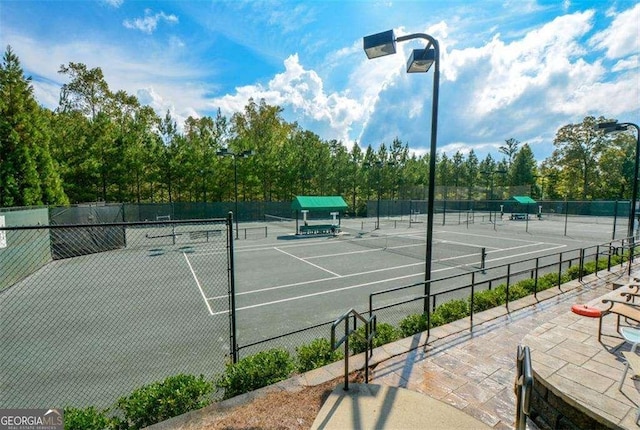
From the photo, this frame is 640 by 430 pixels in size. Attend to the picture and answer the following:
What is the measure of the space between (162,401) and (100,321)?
632 cm

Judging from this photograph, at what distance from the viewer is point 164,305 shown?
987cm

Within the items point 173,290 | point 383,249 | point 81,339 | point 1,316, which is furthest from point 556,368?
point 383,249

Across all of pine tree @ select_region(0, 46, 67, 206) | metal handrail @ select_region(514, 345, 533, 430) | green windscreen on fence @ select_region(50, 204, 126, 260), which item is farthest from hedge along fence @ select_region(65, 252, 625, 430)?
pine tree @ select_region(0, 46, 67, 206)

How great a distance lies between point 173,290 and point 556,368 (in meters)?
11.3

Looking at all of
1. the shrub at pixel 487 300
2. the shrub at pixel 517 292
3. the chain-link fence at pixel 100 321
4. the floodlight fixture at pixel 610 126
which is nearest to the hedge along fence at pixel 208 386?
the chain-link fence at pixel 100 321

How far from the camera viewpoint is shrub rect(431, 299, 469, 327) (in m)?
7.11

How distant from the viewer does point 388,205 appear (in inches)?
2025

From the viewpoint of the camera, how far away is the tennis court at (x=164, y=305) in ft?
20.4

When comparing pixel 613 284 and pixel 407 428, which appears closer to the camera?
pixel 407 428

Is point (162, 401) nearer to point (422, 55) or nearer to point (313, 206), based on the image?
point (422, 55)

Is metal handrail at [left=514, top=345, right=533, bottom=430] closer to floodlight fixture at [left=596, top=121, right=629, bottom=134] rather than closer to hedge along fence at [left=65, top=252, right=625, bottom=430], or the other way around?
hedge along fence at [left=65, top=252, right=625, bottom=430]

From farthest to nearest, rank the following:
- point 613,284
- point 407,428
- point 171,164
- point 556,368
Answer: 1. point 171,164
2. point 613,284
3. point 556,368
4. point 407,428

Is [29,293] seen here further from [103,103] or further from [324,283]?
[103,103]

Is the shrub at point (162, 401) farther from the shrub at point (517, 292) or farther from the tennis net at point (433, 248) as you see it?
the tennis net at point (433, 248)
